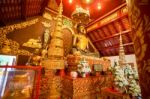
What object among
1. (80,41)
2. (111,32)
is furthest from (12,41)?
(111,32)

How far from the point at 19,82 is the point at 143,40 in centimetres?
185

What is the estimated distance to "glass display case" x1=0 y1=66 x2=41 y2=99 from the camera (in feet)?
5.39

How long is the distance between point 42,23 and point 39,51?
4.41 feet

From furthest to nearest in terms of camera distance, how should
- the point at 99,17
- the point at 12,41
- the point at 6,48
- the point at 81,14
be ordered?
the point at 99,17, the point at 12,41, the point at 6,48, the point at 81,14

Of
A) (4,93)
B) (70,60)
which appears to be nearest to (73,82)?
(70,60)

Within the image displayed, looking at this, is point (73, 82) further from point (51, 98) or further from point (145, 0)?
point (145, 0)

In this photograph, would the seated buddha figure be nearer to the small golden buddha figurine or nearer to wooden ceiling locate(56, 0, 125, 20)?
wooden ceiling locate(56, 0, 125, 20)

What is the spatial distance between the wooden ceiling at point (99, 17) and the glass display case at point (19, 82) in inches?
90.4

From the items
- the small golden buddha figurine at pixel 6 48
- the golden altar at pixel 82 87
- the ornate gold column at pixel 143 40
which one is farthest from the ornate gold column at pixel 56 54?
the small golden buddha figurine at pixel 6 48

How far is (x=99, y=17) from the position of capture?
5.68 m

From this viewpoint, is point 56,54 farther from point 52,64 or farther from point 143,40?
point 143,40

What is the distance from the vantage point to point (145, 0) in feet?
1.31

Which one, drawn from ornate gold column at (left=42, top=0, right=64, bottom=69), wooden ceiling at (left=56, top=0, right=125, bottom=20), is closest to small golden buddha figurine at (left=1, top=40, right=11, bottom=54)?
ornate gold column at (left=42, top=0, right=64, bottom=69)

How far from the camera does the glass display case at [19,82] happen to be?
5.39 ft
